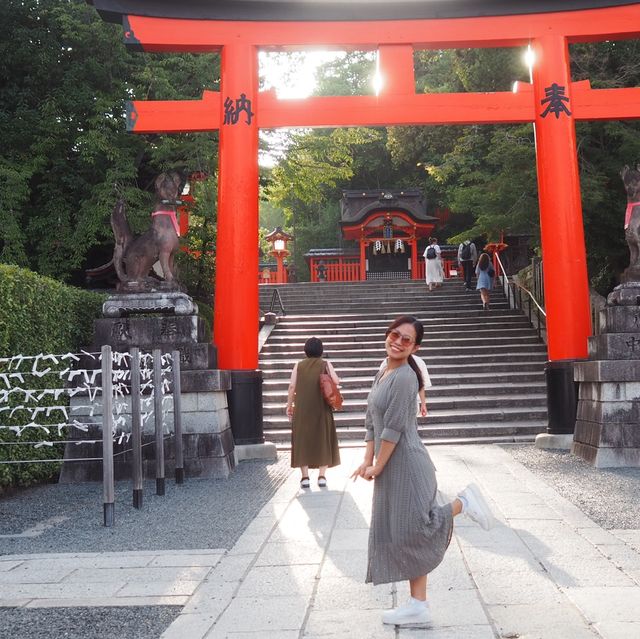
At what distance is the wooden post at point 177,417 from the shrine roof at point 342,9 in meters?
4.64

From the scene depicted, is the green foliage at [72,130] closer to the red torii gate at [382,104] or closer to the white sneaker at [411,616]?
the red torii gate at [382,104]

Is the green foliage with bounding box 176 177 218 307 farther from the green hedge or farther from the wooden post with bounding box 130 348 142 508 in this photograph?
the wooden post with bounding box 130 348 142 508

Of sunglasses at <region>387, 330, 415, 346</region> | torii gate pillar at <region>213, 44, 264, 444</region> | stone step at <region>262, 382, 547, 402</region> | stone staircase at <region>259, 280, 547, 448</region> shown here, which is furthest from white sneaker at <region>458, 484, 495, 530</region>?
stone step at <region>262, 382, 547, 402</region>

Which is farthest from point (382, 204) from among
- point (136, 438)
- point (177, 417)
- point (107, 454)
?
point (107, 454)

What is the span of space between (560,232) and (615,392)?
228 centimetres

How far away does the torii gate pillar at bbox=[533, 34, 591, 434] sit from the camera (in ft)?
30.1

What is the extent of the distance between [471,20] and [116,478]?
7064 mm

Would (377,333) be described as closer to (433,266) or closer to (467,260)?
(433,266)

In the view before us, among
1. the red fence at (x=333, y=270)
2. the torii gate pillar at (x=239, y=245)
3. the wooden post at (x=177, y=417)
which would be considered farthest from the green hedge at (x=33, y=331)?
the red fence at (x=333, y=270)

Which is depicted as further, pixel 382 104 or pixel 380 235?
pixel 380 235

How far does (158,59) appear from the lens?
1367cm

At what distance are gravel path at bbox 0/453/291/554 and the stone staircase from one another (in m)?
3.29

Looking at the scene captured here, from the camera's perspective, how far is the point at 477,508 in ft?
11.1

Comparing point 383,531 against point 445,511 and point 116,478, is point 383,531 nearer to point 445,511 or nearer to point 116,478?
point 445,511
